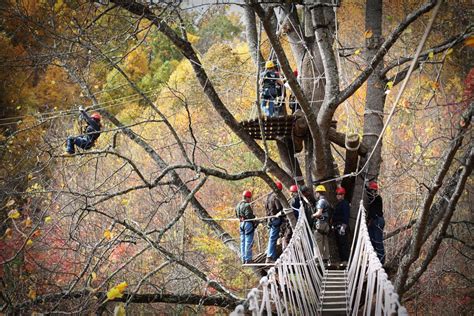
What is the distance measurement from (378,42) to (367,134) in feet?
4.02

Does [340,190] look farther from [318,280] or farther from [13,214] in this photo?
[13,214]

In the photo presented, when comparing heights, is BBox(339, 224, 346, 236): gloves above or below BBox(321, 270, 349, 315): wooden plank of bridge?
above

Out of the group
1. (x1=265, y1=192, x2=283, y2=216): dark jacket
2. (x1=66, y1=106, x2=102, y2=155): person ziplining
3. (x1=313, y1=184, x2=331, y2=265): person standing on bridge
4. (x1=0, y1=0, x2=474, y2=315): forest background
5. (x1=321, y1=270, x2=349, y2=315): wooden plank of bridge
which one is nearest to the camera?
(x1=321, y1=270, x2=349, y2=315): wooden plank of bridge

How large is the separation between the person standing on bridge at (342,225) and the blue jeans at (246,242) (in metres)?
1.06

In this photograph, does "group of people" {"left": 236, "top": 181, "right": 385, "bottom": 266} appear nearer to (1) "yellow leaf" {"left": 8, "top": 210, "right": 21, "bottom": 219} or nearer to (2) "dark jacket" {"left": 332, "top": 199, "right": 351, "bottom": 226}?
(2) "dark jacket" {"left": 332, "top": 199, "right": 351, "bottom": 226}

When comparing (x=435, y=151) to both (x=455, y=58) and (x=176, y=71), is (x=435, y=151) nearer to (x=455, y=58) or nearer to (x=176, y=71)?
(x=455, y=58)

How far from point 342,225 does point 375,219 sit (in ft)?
1.37

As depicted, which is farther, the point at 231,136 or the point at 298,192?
the point at 231,136

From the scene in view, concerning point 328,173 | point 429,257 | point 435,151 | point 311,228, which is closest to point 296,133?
point 328,173

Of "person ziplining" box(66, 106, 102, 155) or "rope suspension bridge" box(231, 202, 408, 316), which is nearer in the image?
"rope suspension bridge" box(231, 202, 408, 316)

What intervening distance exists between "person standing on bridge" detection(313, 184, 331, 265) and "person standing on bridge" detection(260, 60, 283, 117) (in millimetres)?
1240

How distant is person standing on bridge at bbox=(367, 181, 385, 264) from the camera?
8.47m

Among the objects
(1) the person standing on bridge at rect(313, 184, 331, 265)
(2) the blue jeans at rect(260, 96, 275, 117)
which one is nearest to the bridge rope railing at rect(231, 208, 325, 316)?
(1) the person standing on bridge at rect(313, 184, 331, 265)

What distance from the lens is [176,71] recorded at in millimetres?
19781
